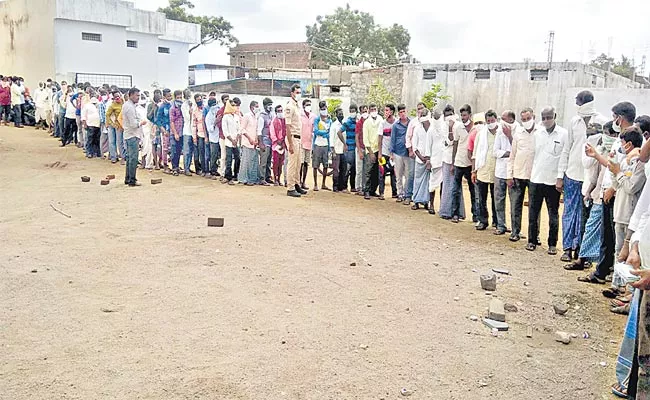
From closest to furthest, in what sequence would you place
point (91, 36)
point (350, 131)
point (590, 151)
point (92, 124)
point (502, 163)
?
point (590, 151), point (502, 163), point (350, 131), point (92, 124), point (91, 36)

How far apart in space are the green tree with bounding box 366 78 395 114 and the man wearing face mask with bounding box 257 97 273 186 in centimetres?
1166

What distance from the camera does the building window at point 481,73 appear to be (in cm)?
2092

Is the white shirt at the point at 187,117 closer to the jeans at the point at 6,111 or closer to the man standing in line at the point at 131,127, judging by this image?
the man standing in line at the point at 131,127

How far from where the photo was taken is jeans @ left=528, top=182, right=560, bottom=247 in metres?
7.57

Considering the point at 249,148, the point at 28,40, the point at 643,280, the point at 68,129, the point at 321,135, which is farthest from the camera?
the point at 28,40

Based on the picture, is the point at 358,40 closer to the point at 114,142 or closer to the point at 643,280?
the point at 114,142

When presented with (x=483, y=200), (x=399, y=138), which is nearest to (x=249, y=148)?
(x=399, y=138)

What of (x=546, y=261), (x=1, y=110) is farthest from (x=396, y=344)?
(x=1, y=110)

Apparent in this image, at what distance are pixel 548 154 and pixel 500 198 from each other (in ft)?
3.91

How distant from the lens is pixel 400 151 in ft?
34.5

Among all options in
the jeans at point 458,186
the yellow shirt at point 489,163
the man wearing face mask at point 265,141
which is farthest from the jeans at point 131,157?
the yellow shirt at point 489,163

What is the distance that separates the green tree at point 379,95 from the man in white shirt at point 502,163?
14.7 meters

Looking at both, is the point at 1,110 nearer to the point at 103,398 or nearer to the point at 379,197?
the point at 379,197

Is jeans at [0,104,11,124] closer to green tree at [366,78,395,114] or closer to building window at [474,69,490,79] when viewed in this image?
green tree at [366,78,395,114]
